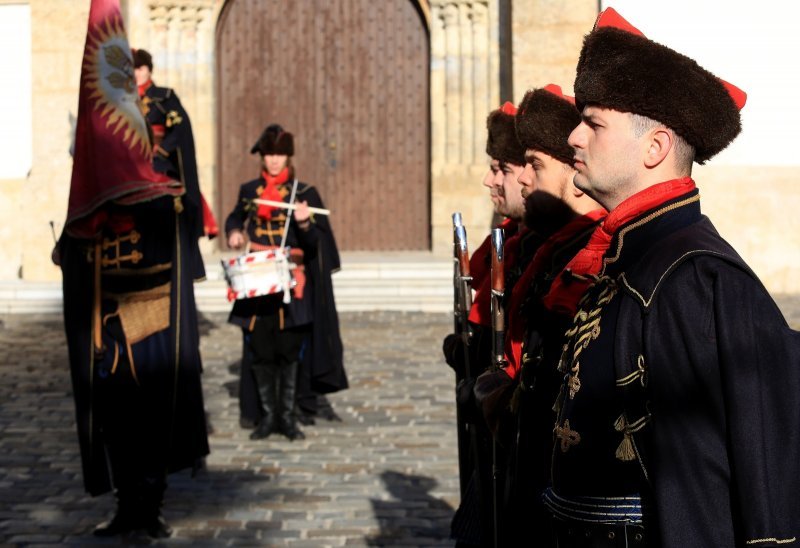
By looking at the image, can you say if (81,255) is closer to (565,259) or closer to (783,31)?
(565,259)

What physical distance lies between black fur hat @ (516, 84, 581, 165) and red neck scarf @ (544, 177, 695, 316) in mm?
619

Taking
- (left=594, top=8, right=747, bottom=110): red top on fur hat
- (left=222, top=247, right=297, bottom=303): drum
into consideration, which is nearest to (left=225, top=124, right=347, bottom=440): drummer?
(left=222, top=247, right=297, bottom=303): drum

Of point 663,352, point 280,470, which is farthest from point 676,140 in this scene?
point 280,470

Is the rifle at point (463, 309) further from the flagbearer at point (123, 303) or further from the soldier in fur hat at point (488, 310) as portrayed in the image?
the flagbearer at point (123, 303)

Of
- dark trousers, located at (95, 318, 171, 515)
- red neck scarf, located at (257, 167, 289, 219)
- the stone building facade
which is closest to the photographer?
dark trousers, located at (95, 318, 171, 515)

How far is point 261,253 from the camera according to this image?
843 centimetres

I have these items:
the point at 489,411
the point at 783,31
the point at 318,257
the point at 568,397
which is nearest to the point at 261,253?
the point at 318,257

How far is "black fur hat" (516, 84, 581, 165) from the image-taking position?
12.5 feet

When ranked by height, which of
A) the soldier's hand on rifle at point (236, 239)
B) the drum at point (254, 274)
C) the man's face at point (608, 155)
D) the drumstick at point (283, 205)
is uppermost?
the man's face at point (608, 155)

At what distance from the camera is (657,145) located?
8.75ft

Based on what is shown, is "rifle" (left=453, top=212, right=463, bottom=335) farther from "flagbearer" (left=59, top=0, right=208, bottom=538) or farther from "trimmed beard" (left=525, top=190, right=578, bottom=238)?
"flagbearer" (left=59, top=0, right=208, bottom=538)

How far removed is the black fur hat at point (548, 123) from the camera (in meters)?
3.82

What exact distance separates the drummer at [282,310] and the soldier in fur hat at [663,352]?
238 inches

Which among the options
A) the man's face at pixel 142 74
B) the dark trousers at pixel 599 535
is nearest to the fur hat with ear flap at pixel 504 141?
the dark trousers at pixel 599 535
